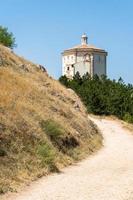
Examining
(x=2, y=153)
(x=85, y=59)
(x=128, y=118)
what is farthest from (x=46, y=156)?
(x=85, y=59)

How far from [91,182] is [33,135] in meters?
4.61

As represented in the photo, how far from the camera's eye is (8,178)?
14141mm

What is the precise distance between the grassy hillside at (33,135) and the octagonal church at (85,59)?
84240 mm

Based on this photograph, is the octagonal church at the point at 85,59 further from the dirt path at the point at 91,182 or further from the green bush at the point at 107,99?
the dirt path at the point at 91,182

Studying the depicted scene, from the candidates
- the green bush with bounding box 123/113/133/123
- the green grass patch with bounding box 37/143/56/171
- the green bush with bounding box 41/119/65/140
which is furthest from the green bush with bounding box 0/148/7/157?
the green bush with bounding box 123/113/133/123

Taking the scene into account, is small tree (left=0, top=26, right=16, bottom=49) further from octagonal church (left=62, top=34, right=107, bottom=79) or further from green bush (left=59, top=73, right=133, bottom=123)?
octagonal church (left=62, top=34, right=107, bottom=79)

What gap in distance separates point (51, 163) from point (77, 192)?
4224mm

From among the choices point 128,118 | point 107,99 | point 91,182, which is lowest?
point 91,182

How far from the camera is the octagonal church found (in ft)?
379

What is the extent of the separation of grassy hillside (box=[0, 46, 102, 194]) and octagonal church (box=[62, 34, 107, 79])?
3317 inches

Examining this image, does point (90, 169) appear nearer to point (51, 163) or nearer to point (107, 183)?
point (51, 163)

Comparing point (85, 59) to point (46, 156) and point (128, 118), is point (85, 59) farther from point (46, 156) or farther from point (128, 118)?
point (46, 156)

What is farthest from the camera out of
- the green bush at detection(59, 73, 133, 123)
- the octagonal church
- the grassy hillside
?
the octagonal church

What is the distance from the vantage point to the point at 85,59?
116 m
